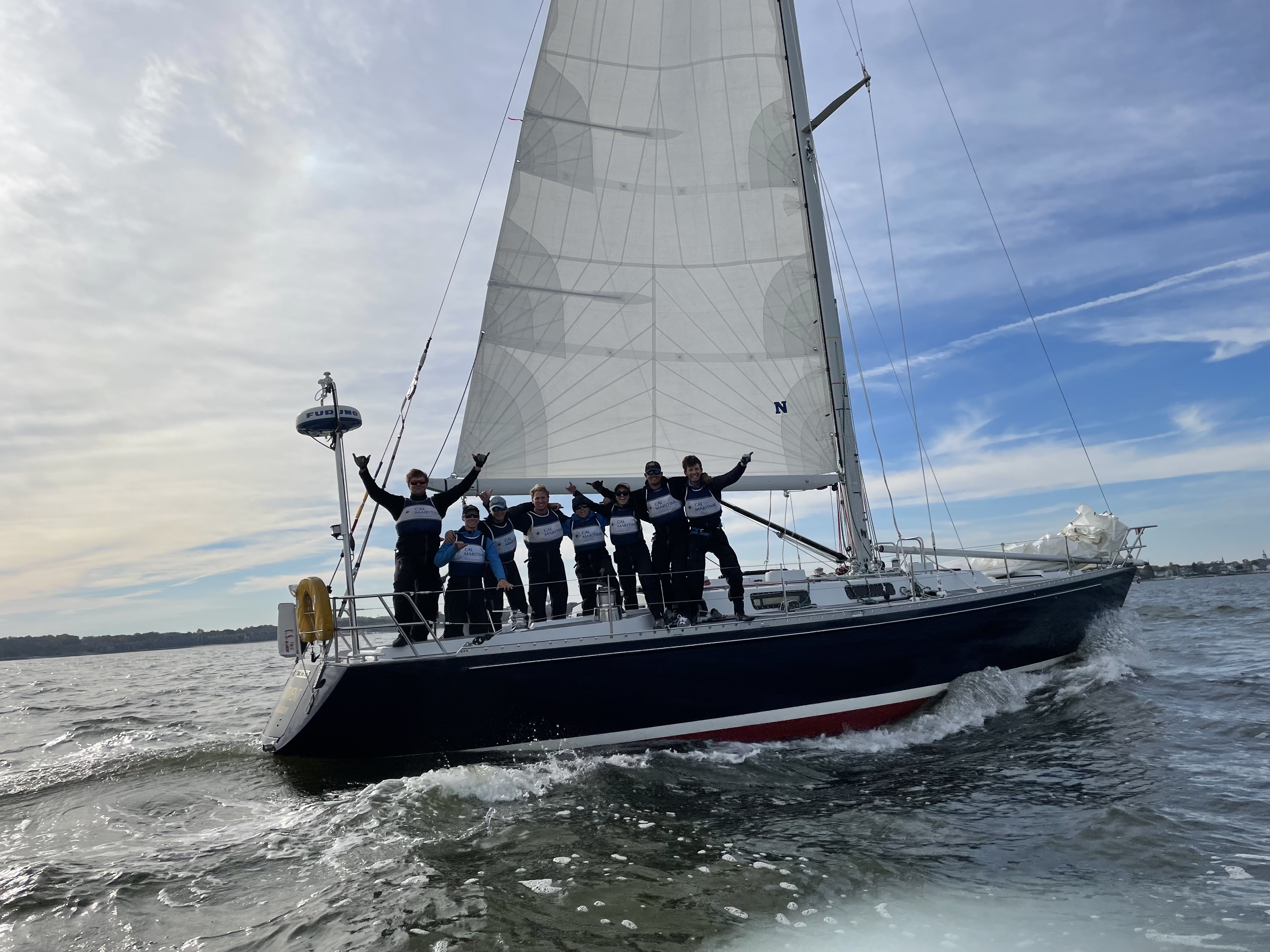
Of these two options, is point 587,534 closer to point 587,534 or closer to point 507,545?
point 587,534

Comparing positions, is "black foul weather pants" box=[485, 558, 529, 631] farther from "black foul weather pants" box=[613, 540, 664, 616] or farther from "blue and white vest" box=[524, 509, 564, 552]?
"black foul weather pants" box=[613, 540, 664, 616]

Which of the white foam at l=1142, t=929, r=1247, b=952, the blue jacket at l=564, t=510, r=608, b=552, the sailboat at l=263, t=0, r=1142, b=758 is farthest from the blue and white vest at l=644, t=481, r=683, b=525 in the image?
the white foam at l=1142, t=929, r=1247, b=952

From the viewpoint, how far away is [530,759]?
6434 mm

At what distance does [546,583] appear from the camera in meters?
7.69

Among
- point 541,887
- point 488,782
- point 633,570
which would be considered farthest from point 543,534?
point 541,887

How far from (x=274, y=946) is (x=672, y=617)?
426 centimetres

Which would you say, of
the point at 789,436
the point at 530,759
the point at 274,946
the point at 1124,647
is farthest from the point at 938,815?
the point at 1124,647

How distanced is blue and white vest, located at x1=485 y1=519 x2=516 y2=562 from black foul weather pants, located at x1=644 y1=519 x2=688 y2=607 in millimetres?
1457

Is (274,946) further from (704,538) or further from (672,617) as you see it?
(704,538)

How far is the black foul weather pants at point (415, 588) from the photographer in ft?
22.5

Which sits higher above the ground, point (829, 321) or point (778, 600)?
point (829, 321)

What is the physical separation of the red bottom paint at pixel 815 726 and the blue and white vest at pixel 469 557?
2.40m

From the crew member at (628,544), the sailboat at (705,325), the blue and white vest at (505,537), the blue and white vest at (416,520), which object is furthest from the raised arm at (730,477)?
the blue and white vest at (416,520)

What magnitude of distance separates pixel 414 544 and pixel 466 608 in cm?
75
